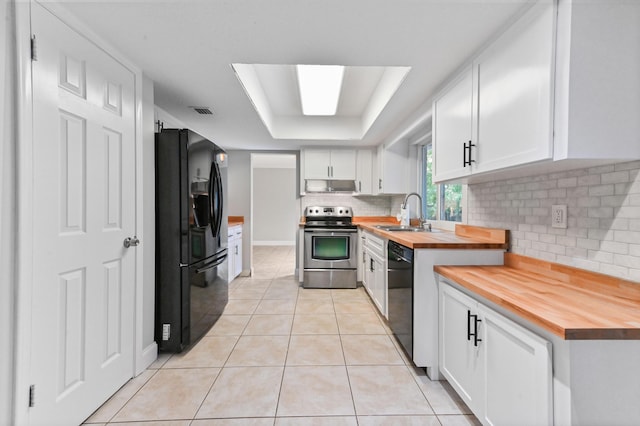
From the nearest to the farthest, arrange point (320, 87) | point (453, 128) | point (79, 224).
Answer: point (79, 224)
point (453, 128)
point (320, 87)

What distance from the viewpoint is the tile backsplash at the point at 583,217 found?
116 centimetres

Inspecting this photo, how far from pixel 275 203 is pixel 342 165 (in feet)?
14.8

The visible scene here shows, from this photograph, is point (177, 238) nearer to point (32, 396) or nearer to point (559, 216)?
point (32, 396)

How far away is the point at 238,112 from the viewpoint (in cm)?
284

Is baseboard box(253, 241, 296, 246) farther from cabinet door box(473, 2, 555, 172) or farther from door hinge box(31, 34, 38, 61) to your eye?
door hinge box(31, 34, 38, 61)

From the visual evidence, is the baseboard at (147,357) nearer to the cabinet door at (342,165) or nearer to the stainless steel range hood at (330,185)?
the stainless steel range hood at (330,185)

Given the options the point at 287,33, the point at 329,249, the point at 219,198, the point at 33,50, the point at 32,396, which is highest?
the point at 287,33

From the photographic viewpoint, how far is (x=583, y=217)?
1350 millimetres

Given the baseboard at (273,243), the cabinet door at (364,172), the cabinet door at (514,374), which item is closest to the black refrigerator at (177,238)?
the cabinet door at (514,374)

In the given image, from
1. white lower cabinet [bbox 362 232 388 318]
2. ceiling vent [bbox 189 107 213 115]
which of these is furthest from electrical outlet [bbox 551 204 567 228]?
ceiling vent [bbox 189 107 213 115]

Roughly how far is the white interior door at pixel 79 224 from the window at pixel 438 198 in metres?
2.73

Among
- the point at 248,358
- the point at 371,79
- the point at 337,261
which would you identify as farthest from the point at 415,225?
the point at 248,358

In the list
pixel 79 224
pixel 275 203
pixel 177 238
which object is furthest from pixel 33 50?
pixel 275 203

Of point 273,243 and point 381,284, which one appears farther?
point 273,243
